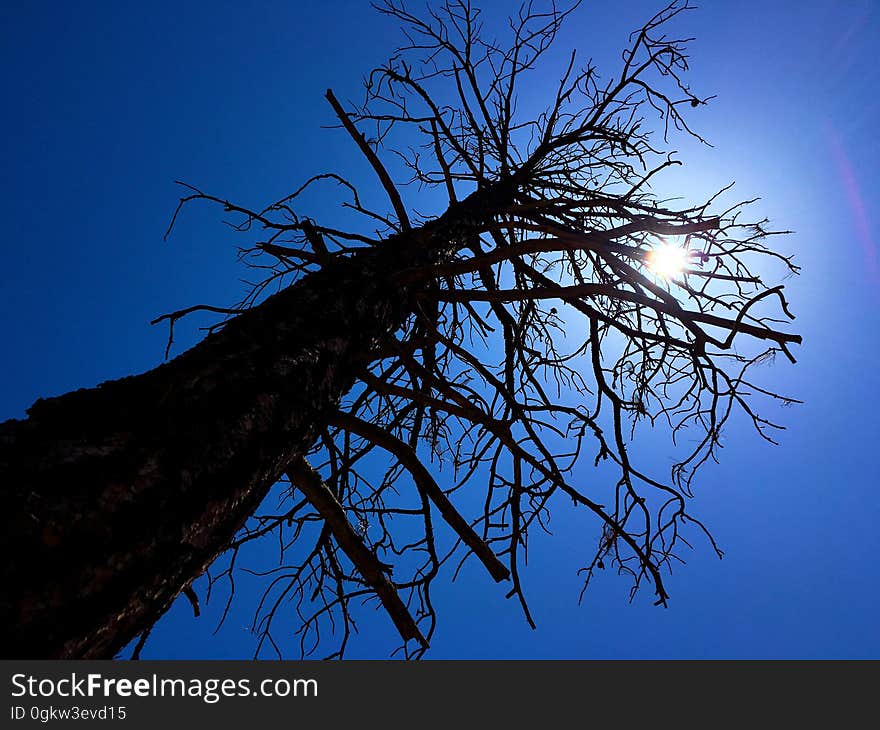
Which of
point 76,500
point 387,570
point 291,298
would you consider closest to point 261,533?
point 387,570

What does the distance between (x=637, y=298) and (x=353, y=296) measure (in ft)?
3.07

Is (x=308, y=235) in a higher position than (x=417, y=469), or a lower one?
higher

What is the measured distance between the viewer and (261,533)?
7.00ft

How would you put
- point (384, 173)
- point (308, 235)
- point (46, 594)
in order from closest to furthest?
point (46, 594) → point (308, 235) → point (384, 173)

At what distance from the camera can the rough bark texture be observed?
77cm

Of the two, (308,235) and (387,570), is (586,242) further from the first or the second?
(308,235)

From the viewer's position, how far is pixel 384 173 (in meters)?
2.52

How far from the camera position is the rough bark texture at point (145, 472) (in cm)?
77

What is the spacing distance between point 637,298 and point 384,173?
152 cm

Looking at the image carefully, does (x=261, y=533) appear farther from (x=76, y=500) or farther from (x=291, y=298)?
(x=76, y=500)

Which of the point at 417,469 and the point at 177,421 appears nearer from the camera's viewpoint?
the point at 177,421

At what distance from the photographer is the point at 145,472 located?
3.10 feet
